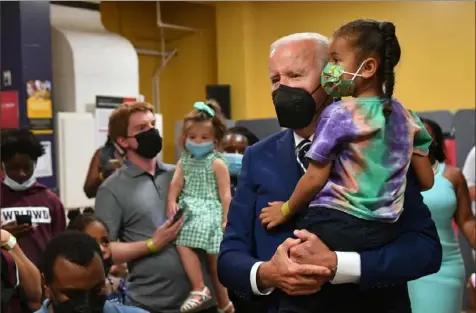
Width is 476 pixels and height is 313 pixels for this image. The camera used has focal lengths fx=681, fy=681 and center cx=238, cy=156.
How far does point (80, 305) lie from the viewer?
164 centimetres

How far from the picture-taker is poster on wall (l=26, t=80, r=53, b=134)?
4.87 metres

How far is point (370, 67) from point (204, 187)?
1373 millimetres

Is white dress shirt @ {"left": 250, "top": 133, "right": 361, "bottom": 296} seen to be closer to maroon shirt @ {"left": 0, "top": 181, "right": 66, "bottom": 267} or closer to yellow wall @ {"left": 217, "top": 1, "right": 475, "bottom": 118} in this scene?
maroon shirt @ {"left": 0, "top": 181, "right": 66, "bottom": 267}

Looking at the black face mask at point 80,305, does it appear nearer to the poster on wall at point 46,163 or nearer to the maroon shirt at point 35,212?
the maroon shirt at point 35,212

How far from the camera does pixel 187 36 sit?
6.76 meters

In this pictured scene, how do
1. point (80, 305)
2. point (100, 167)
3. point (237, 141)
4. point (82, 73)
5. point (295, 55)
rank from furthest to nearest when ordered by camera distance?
1. point (82, 73)
2. point (237, 141)
3. point (100, 167)
4. point (80, 305)
5. point (295, 55)

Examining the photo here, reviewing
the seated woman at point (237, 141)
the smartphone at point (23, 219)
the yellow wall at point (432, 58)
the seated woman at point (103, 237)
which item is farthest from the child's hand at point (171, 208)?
the yellow wall at point (432, 58)

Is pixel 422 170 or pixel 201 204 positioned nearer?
pixel 422 170

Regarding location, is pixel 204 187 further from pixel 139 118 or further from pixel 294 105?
pixel 294 105

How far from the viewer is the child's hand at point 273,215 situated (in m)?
1.33

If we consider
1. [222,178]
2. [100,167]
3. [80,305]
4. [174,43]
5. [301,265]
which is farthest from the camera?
[174,43]

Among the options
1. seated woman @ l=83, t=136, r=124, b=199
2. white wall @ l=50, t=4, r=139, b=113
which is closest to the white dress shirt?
seated woman @ l=83, t=136, r=124, b=199

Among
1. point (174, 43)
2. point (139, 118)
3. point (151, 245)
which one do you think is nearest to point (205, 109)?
point (139, 118)

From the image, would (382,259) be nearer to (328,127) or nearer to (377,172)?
(377,172)
